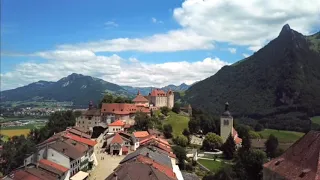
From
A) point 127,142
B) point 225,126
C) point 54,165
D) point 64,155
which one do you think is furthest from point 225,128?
point 54,165

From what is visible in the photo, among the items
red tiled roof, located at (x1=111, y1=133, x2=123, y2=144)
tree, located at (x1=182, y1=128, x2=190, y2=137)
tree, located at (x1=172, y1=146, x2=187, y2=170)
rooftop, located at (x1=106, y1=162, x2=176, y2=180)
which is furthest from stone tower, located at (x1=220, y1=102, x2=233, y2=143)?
rooftop, located at (x1=106, y1=162, x2=176, y2=180)

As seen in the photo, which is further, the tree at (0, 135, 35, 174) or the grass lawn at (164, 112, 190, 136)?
the grass lawn at (164, 112, 190, 136)

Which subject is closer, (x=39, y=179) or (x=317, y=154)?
(x=317, y=154)

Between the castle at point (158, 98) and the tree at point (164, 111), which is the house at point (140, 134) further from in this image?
the castle at point (158, 98)

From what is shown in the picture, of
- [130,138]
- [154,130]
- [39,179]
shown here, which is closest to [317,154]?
[39,179]

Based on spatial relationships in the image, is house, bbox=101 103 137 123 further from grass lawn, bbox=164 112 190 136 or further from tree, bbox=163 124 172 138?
grass lawn, bbox=164 112 190 136

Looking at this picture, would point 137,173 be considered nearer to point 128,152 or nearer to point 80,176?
point 80,176

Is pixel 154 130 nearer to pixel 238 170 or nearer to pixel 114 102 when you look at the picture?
pixel 114 102
